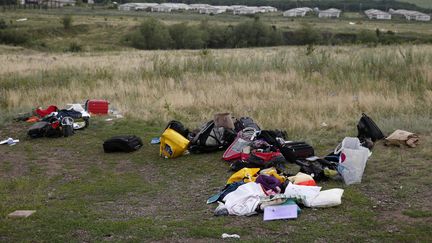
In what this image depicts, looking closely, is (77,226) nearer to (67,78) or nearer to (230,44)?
(67,78)

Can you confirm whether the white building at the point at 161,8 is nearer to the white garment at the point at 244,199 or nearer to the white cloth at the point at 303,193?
the white garment at the point at 244,199

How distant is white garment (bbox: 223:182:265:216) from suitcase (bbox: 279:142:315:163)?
1.82m

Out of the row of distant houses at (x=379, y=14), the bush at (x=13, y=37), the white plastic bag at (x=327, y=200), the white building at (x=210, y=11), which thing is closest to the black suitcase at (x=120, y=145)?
the white plastic bag at (x=327, y=200)

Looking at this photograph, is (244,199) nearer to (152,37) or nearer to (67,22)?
(152,37)

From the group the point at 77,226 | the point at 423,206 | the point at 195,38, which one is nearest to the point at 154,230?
the point at 77,226

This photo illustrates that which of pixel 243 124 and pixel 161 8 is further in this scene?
pixel 161 8

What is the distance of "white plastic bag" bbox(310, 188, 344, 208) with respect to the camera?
6445 millimetres

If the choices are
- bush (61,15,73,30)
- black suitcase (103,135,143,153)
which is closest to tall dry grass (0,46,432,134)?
black suitcase (103,135,143,153)

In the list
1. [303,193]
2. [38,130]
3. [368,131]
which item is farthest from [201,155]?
[38,130]

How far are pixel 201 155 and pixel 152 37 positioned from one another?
182ft

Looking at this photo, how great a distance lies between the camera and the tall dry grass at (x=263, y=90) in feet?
40.7

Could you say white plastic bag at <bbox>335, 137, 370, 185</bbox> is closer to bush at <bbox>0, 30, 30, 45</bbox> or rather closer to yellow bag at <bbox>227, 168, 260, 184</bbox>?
yellow bag at <bbox>227, 168, 260, 184</bbox>

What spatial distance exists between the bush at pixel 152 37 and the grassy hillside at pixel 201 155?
4368cm

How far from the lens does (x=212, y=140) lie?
31.6 feet
